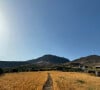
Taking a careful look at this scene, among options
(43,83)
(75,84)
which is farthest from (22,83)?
(75,84)

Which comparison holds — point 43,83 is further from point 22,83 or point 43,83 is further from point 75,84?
point 75,84

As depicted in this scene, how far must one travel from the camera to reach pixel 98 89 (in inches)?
1866

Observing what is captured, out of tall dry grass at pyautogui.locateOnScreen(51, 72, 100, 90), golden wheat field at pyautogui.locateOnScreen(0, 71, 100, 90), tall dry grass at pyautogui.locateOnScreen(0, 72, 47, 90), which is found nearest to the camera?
tall dry grass at pyautogui.locateOnScreen(0, 72, 47, 90)

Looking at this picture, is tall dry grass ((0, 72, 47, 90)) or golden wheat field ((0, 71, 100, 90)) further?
golden wheat field ((0, 71, 100, 90))

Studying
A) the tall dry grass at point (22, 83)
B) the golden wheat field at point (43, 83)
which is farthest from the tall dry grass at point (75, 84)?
the tall dry grass at point (22, 83)

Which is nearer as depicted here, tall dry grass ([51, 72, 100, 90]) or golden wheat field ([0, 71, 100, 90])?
golden wheat field ([0, 71, 100, 90])

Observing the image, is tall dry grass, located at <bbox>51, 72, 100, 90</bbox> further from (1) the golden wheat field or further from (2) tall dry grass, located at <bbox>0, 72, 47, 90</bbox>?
(2) tall dry grass, located at <bbox>0, 72, 47, 90</bbox>

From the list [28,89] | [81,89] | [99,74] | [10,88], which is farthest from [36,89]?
[99,74]

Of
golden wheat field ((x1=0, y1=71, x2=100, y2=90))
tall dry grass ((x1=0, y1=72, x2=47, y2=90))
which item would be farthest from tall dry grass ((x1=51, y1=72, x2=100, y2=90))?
tall dry grass ((x1=0, y1=72, x2=47, y2=90))

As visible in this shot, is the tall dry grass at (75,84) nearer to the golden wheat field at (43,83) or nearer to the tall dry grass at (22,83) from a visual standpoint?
the golden wheat field at (43,83)

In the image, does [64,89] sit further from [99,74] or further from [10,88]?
[99,74]

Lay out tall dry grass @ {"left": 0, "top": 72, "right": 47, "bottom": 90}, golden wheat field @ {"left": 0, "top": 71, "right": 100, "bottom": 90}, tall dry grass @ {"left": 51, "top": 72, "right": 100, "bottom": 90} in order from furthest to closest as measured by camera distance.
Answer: tall dry grass @ {"left": 51, "top": 72, "right": 100, "bottom": 90}, golden wheat field @ {"left": 0, "top": 71, "right": 100, "bottom": 90}, tall dry grass @ {"left": 0, "top": 72, "right": 47, "bottom": 90}

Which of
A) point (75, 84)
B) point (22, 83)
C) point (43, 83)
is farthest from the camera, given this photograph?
point (75, 84)

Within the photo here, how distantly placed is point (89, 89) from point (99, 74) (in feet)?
214
